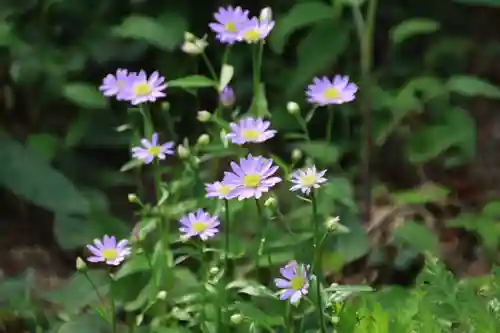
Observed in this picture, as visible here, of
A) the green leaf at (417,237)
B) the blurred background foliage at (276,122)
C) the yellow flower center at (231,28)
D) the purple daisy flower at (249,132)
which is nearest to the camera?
the purple daisy flower at (249,132)

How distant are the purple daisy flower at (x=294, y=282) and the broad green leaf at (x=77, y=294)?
415mm

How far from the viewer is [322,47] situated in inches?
67.0

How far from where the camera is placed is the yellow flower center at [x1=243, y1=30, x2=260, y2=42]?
1139 millimetres

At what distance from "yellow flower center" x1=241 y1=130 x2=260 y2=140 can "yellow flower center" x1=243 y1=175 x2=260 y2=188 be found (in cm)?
8

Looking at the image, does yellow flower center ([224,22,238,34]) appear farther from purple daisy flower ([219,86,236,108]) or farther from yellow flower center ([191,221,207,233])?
yellow flower center ([191,221,207,233])

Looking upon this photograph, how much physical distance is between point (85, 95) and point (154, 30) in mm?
164

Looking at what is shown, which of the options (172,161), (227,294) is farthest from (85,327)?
(172,161)

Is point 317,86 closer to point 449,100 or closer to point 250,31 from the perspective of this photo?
point 250,31

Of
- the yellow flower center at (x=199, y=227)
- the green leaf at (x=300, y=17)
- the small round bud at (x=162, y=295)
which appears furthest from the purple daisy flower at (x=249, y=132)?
the green leaf at (x=300, y=17)

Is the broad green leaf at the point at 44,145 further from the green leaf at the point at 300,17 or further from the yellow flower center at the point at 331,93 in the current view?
the yellow flower center at the point at 331,93

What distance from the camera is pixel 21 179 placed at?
5.39 ft

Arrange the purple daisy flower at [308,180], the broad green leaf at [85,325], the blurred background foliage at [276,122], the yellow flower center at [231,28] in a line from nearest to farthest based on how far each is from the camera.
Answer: the purple daisy flower at [308,180] → the yellow flower center at [231,28] → the broad green leaf at [85,325] → the blurred background foliage at [276,122]

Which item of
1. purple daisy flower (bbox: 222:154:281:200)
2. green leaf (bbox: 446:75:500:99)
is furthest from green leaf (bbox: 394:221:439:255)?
purple daisy flower (bbox: 222:154:281:200)

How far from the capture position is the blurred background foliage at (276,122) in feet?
5.25
